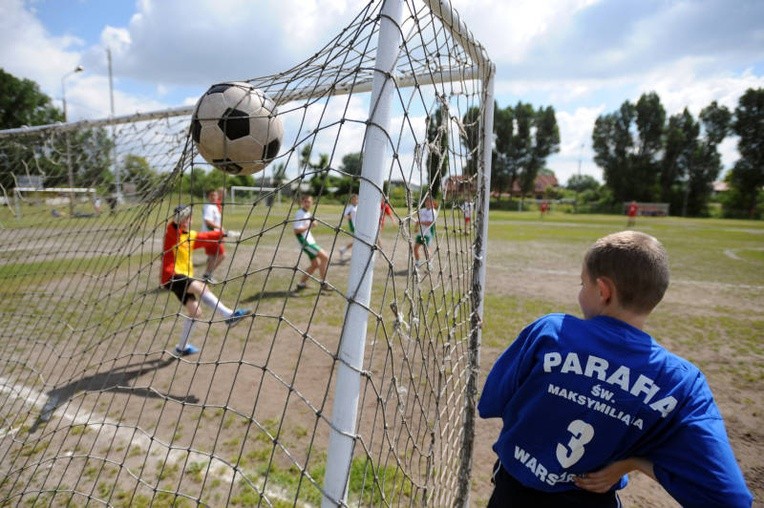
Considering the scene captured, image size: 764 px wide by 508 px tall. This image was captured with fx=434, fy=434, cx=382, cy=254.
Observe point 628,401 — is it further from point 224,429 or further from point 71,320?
point 71,320

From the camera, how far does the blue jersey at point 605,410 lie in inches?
48.6

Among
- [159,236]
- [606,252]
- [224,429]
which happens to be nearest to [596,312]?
[606,252]

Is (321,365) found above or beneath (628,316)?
beneath

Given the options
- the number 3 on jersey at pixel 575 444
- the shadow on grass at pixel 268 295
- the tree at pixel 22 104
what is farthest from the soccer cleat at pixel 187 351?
the tree at pixel 22 104

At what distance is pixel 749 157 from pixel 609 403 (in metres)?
61.9

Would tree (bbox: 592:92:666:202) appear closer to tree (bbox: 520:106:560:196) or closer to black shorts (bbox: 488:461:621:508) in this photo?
tree (bbox: 520:106:560:196)

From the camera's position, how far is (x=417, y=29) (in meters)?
1.94

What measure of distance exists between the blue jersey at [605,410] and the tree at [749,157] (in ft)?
190

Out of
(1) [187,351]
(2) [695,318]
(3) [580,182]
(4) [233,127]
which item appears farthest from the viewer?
(3) [580,182]

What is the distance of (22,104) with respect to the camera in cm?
3953

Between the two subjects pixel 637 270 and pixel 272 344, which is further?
pixel 272 344

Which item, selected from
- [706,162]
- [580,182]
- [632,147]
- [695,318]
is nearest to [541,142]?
[632,147]

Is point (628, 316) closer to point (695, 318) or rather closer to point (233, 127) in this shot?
point (233, 127)

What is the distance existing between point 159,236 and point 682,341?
50.0 ft
